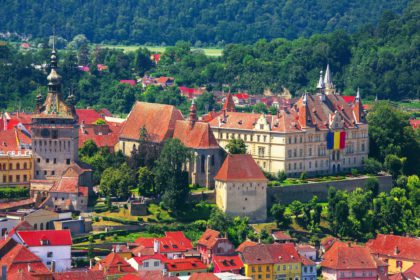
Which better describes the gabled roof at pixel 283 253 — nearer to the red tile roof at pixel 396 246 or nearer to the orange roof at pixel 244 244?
the orange roof at pixel 244 244

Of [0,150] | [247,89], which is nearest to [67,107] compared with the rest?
[0,150]

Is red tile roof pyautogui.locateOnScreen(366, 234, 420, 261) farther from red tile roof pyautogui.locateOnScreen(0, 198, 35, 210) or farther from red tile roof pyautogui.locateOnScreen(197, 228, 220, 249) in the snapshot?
red tile roof pyautogui.locateOnScreen(0, 198, 35, 210)

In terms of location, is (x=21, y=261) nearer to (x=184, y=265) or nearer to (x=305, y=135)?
(x=184, y=265)

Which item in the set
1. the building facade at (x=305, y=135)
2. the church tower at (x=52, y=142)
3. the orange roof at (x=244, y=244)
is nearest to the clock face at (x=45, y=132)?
the church tower at (x=52, y=142)

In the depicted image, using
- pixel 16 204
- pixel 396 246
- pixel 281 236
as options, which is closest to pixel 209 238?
pixel 281 236

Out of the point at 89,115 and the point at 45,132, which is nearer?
the point at 45,132

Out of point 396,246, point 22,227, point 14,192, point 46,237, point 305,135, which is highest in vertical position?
point 305,135
